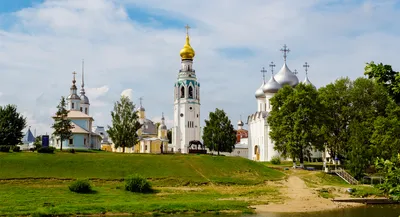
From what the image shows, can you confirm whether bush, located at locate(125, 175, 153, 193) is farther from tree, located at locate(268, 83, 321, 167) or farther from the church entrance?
the church entrance

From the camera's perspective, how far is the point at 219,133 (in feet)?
263

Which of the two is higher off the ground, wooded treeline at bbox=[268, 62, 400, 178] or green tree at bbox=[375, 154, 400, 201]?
wooded treeline at bbox=[268, 62, 400, 178]

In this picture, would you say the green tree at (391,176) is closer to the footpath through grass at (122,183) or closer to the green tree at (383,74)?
the green tree at (383,74)

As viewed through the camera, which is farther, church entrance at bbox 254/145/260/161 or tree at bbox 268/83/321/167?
church entrance at bbox 254/145/260/161

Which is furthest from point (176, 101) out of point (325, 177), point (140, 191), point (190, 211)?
point (190, 211)

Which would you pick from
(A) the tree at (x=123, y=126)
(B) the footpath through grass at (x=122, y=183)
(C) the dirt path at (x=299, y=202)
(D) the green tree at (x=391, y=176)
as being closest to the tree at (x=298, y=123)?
(B) the footpath through grass at (x=122, y=183)

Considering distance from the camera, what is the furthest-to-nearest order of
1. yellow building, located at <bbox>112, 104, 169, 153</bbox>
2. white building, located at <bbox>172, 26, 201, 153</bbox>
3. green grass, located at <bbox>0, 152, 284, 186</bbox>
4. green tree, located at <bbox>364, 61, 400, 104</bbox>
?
1. white building, located at <bbox>172, 26, 201, 153</bbox>
2. yellow building, located at <bbox>112, 104, 169, 153</bbox>
3. green grass, located at <bbox>0, 152, 284, 186</bbox>
4. green tree, located at <bbox>364, 61, 400, 104</bbox>

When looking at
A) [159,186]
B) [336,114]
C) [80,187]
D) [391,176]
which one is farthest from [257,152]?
[391,176]

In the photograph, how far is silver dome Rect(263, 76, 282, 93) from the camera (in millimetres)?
76281

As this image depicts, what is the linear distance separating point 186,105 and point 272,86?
21180 millimetres

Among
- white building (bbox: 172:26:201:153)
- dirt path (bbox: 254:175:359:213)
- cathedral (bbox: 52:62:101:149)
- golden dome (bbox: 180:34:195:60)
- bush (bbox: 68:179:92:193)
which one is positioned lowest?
dirt path (bbox: 254:175:359:213)

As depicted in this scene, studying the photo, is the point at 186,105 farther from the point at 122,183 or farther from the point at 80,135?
the point at 122,183

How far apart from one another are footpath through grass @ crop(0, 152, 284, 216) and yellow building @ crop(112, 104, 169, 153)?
27.2 meters

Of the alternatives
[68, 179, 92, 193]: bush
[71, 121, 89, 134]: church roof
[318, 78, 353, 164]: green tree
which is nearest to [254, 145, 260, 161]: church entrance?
[318, 78, 353, 164]: green tree
